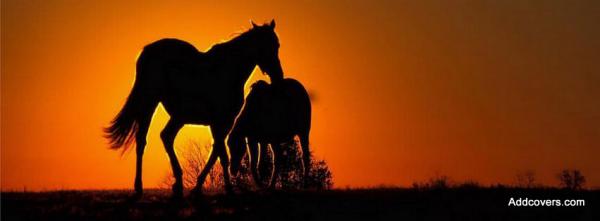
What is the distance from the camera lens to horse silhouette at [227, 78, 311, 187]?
21.2 metres

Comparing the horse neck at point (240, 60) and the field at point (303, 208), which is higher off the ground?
the horse neck at point (240, 60)

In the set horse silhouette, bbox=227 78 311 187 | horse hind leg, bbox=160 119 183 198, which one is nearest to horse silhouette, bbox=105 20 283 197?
horse hind leg, bbox=160 119 183 198

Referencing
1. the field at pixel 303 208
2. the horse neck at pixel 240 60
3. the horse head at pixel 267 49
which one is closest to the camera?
the field at pixel 303 208

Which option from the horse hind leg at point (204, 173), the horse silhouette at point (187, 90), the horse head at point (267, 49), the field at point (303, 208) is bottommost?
the field at point (303, 208)

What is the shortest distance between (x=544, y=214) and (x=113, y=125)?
28.1 feet

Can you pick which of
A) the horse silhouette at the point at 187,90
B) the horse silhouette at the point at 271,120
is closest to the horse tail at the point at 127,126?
the horse silhouette at the point at 187,90

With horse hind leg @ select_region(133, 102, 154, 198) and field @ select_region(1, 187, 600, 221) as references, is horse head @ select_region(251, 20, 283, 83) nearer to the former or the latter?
field @ select_region(1, 187, 600, 221)

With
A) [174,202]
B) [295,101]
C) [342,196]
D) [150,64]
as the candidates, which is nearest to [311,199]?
[342,196]

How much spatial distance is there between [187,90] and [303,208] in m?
3.78

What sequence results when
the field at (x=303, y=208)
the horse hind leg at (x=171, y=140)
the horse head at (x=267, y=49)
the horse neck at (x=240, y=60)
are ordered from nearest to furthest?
the field at (x=303, y=208)
the horse hind leg at (x=171, y=140)
the horse neck at (x=240, y=60)
the horse head at (x=267, y=49)

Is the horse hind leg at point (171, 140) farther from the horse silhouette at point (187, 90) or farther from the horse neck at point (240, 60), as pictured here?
the horse neck at point (240, 60)

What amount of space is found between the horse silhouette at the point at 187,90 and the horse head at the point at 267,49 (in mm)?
22

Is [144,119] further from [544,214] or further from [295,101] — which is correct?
[544,214]

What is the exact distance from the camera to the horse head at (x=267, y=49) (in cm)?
1820
